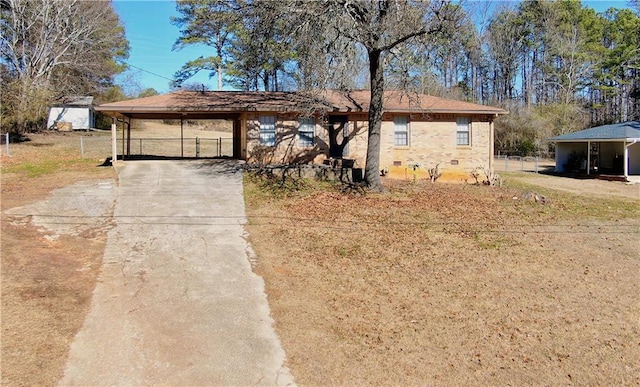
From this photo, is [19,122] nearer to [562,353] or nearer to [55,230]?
[55,230]

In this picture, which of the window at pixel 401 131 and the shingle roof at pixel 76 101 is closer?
the window at pixel 401 131

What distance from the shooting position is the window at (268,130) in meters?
17.9

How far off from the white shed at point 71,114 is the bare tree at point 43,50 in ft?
5.46

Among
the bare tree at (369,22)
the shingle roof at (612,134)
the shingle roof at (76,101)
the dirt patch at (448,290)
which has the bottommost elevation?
the dirt patch at (448,290)

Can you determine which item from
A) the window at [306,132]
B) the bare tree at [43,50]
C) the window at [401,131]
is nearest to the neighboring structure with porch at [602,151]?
the window at [401,131]

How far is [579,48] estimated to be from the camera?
43.0 m

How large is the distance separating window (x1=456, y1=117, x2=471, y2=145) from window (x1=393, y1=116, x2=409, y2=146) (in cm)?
236

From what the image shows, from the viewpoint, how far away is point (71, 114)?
34.9 meters

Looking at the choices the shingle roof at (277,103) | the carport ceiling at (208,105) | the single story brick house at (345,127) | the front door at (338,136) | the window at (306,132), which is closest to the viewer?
the carport ceiling at (208,105)

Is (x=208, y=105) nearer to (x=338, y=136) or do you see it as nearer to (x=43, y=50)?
(x=338, y=136)

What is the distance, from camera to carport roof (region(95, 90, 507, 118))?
55.1 feet

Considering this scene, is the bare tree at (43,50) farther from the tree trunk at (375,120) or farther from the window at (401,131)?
the tree trunk at (375,120)

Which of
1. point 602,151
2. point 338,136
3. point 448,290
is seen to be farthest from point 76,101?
point 602,151

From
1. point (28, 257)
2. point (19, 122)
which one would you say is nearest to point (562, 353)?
point (28, 257)
